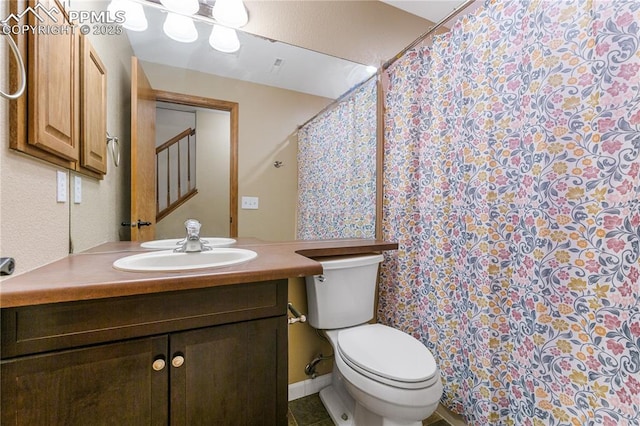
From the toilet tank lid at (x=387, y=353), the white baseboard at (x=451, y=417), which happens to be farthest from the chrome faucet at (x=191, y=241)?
the white baseboard at (x=451, y=417)

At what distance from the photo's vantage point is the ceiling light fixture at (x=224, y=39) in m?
1.45

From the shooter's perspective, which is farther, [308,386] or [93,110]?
[308,386]

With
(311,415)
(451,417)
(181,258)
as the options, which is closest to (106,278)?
(181,258)

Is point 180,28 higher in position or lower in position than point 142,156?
higher

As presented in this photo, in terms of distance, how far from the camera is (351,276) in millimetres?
1465

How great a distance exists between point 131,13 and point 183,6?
25cm

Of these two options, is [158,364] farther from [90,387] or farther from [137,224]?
[137,224]

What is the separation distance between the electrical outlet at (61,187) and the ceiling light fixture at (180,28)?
906 mm

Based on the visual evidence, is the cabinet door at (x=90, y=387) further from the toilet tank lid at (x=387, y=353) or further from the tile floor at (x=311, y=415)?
the tile floor at (x=311, y=415)

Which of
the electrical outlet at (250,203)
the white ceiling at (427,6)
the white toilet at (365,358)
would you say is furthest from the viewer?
the white ceiling at (427,6)

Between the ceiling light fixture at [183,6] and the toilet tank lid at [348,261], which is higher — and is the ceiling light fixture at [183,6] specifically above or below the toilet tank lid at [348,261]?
above

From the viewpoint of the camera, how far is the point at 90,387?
27.3 inches

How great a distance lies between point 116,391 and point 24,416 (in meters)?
0.18

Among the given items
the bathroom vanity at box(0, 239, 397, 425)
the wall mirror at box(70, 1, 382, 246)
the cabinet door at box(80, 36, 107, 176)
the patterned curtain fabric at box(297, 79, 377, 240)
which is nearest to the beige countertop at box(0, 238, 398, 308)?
the bathroom vanity at box(0, 239, 397, 425)
